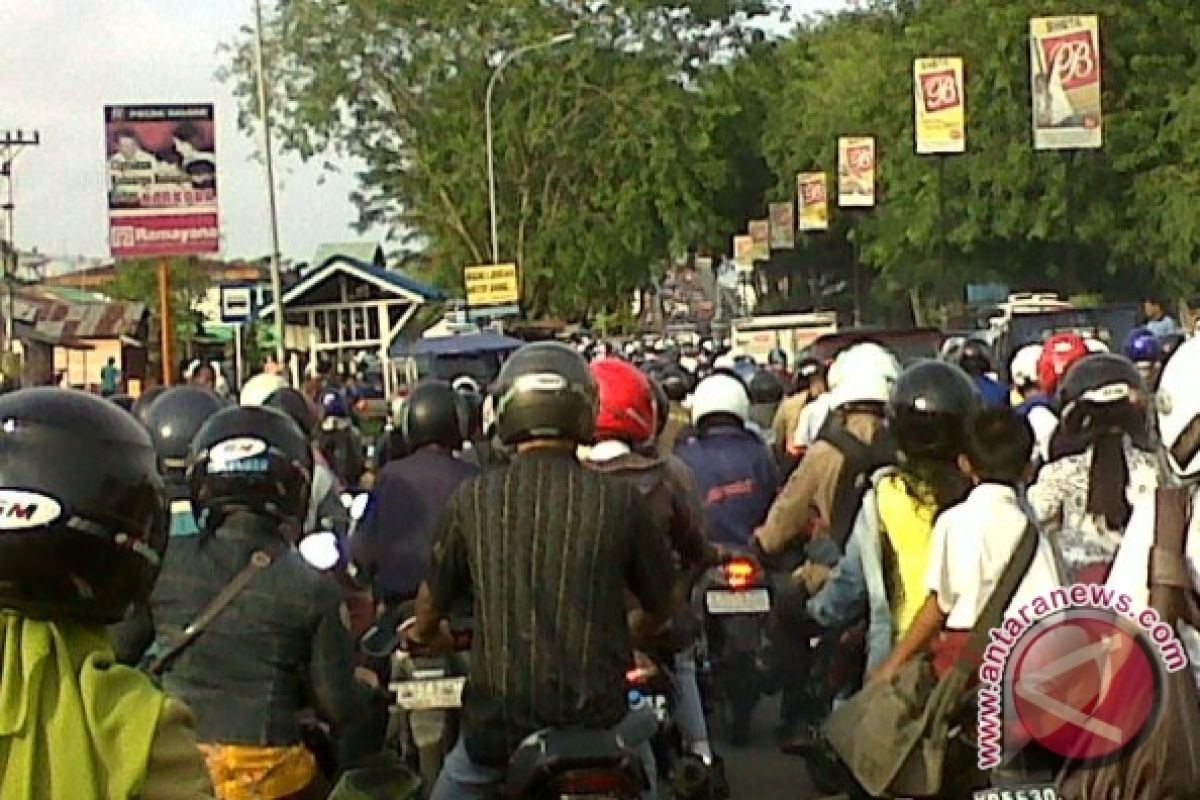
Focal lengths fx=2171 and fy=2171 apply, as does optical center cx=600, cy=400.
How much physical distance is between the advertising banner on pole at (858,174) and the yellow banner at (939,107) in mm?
7015

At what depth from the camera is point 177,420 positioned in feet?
26.7

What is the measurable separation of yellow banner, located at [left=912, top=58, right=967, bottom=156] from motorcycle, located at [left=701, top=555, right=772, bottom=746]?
26.5 m

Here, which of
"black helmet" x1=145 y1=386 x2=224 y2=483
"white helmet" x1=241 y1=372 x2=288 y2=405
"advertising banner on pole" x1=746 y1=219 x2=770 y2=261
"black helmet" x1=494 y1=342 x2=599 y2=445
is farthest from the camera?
"advertising banner on pole" x1=746 y1=219 x2=770 y2=261

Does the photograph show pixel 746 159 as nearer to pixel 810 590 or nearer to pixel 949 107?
pixel 949 107

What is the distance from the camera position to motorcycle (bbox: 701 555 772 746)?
953cm

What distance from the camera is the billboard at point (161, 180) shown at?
19.5m

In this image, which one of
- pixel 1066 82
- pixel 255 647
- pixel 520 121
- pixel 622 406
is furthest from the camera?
pixel 520 121

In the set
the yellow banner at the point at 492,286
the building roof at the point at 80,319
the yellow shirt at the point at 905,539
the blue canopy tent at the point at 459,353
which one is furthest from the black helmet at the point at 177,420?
the building roof at the point at 80,319

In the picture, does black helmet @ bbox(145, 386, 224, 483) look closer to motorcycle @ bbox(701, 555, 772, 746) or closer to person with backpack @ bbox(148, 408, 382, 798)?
motorcycle @ bbox(701, 555, 772, 746)

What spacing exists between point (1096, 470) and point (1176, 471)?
247cm

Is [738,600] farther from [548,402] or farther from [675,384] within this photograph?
[675,384]

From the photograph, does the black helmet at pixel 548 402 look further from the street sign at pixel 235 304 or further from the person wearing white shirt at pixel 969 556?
the street sign at pixel 235 304

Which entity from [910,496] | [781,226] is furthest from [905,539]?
[781,226]

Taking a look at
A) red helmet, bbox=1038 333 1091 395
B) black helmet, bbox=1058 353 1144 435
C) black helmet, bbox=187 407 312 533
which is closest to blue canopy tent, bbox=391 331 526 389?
red helmet, bbox=1038 333 1091 395
